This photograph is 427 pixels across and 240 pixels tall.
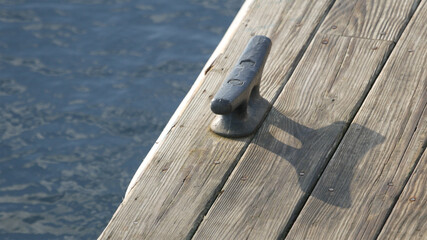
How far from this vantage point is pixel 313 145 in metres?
2.39

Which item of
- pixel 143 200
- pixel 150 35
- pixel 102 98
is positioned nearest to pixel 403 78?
pixel 143 200

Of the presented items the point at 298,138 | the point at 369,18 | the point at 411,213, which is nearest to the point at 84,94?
the point at 369,18

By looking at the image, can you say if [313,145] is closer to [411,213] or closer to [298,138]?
[298,138]

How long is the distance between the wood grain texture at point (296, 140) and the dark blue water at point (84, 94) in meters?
2.07

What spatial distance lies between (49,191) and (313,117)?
8.00 ft

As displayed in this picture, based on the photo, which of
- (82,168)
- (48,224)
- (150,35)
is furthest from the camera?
(150,35)

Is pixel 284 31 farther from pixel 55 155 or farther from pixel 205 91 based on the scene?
pixel 55 155

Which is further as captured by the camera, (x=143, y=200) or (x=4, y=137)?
(x=4, y=137)

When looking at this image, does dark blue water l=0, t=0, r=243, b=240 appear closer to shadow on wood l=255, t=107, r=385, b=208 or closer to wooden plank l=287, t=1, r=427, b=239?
shadow on wood l=255, t=107, r=385, b=208

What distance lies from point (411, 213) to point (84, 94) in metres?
3.42

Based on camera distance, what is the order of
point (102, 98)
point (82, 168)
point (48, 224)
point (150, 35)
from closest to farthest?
point (48, 224)
point (82, 168)
point (102, 98)
point (150, 35)

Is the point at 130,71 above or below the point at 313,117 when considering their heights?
below

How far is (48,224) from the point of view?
14.1ft

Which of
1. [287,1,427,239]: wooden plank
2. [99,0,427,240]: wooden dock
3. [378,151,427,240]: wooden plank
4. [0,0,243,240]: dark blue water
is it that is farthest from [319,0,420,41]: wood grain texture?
[0,0,243,240]: dark blue water
